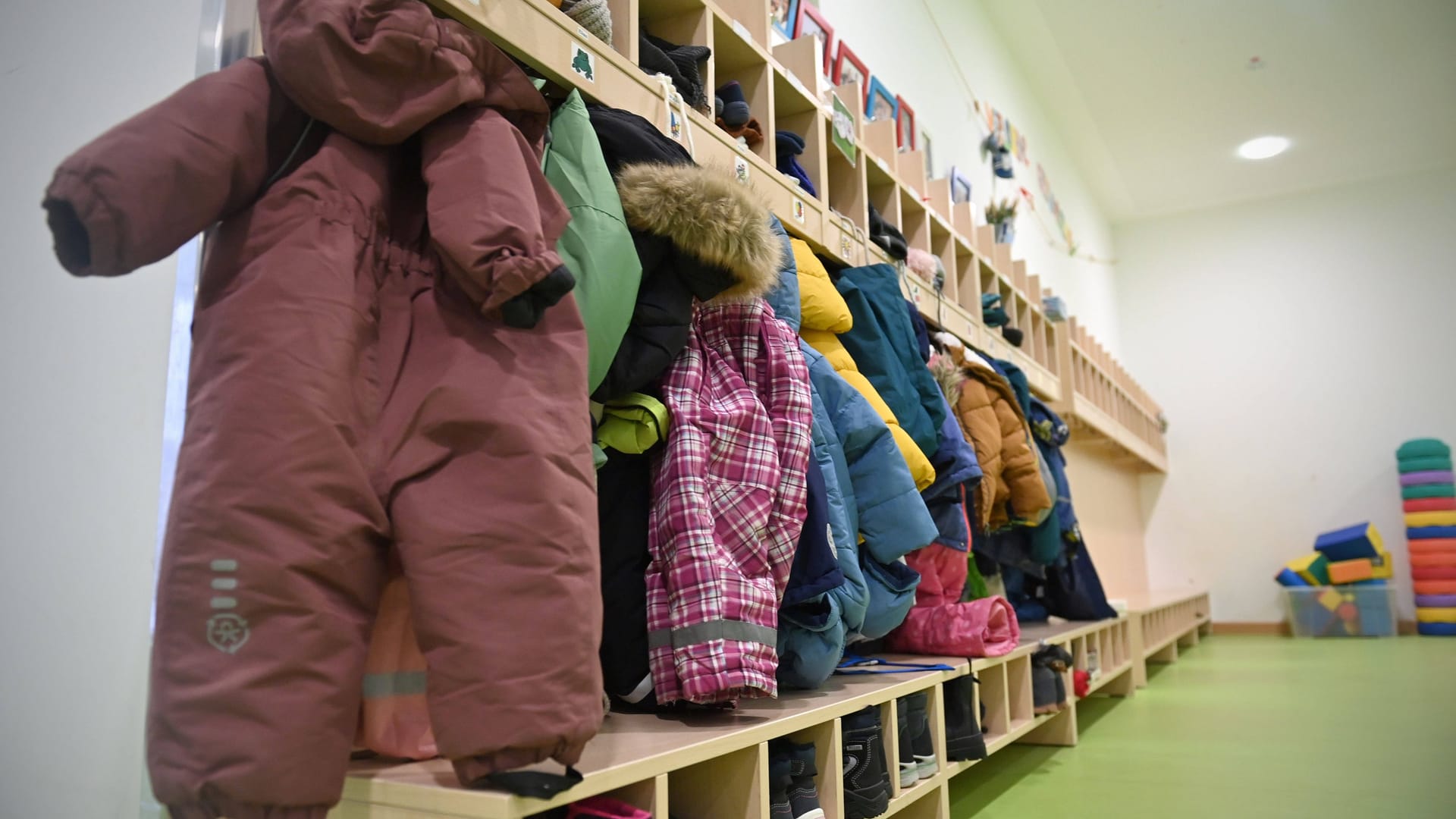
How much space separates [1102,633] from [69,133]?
3657mm

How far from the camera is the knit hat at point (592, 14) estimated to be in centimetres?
155

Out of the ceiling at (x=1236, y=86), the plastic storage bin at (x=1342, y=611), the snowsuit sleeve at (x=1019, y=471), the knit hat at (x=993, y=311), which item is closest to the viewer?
the snowsuit sleeve at (x=1019, y=471)

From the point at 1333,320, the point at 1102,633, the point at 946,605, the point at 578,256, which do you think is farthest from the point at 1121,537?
the point at 578,256

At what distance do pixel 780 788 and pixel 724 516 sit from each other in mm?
413

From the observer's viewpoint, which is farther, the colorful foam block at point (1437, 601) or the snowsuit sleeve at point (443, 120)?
the colorful foam block at point (1437, 601)

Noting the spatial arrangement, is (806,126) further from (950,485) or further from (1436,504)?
(1436,504)

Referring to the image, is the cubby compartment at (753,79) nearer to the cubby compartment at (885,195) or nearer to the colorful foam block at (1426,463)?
the cubby compartment at (885,195)

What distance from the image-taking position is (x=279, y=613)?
34.0 inches

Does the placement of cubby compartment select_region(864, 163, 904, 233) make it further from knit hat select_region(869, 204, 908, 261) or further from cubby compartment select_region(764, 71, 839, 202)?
cubby compartment select_region(764, 71, 839, 202)

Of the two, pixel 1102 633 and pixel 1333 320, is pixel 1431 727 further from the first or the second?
pixel 1333 320

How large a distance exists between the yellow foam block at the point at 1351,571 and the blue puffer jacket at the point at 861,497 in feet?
21.0

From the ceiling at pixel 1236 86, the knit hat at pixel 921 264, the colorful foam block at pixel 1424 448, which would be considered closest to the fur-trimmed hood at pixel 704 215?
the knit hat at pixel 921 264

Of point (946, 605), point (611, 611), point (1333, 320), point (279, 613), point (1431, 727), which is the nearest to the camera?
point (279, 613)

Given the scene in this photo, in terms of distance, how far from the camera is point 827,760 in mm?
1537
